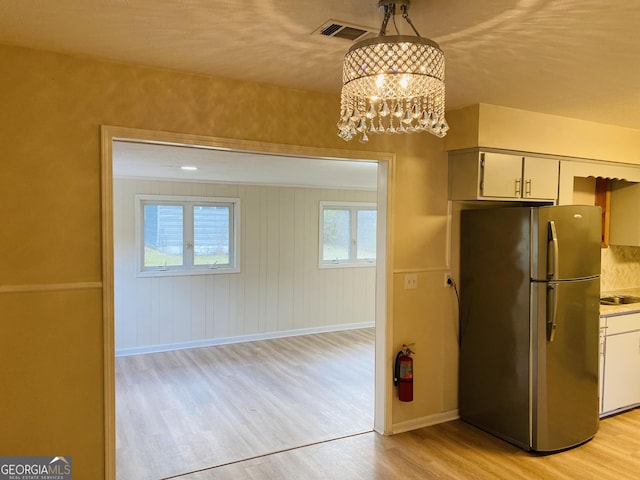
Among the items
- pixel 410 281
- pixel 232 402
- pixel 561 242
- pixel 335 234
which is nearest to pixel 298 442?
pixel 232 402

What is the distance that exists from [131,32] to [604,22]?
1942mm

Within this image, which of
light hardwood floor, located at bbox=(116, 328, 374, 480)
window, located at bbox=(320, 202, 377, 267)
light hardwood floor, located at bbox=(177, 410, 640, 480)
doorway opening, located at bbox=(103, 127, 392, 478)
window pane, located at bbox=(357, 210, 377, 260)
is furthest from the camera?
window pane, located at bbox=(357, 210, 377, 260)

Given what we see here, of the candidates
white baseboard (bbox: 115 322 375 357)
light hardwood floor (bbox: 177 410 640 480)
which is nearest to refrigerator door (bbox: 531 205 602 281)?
light hardwood floor (bbox: 177 410 640 480)

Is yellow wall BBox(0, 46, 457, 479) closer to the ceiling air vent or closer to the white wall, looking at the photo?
the ceiling air vent

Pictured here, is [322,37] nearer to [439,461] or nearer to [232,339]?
[439,461]

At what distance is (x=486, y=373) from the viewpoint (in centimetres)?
337

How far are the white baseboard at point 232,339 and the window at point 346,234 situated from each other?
978 millimetres

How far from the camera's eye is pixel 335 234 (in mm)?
7180

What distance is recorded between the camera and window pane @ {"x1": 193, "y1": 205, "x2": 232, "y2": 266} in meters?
6.18

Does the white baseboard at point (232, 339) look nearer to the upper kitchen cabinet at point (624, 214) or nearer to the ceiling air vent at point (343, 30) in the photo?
the upper kitchen cabinet at point (624, 214)

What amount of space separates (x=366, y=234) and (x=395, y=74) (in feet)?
19.8

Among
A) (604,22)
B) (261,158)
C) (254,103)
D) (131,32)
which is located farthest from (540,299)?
(131,32)

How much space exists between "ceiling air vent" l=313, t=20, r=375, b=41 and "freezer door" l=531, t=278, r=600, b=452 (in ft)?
6.64

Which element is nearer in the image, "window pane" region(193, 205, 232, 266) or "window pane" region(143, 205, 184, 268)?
"window pane" region(143, 205, 184, 268)
